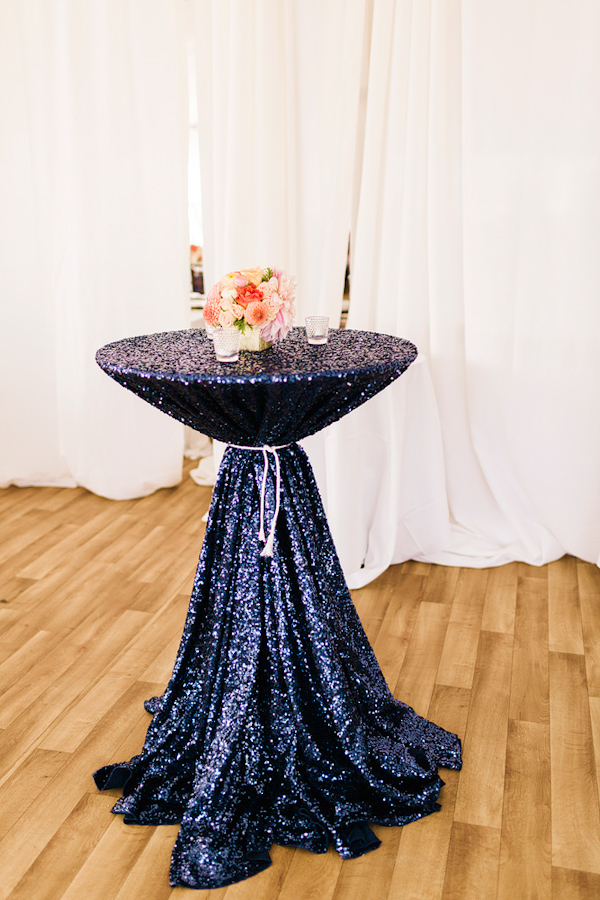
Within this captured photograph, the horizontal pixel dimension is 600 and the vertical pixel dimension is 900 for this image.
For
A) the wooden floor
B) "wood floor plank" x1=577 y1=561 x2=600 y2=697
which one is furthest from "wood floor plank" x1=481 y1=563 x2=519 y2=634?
"wood floor plank" x1=577 y1=561 x2=600 y2=697

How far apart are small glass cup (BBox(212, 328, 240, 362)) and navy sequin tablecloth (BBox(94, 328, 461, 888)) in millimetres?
26

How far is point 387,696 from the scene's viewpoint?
2.12m

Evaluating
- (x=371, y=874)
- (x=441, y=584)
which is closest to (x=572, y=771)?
(x=371, y=874)

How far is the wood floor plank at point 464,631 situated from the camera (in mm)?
2391

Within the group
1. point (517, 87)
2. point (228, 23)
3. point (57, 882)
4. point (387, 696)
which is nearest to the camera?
point (57, 882)

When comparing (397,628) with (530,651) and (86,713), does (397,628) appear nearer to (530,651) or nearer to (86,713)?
(530,651)

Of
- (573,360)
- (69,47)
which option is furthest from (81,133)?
(573,360)

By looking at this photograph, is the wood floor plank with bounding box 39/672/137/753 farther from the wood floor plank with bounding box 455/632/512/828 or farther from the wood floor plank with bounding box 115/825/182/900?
the wood floor plank with bounding box 455/632/512/828

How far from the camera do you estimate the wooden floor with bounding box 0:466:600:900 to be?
1688 millimetres

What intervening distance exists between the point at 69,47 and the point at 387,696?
2.92 meters

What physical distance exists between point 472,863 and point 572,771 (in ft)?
1.34

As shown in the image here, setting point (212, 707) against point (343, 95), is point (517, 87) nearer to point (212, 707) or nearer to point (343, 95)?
point (343, 95)

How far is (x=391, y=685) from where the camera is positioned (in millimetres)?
2342

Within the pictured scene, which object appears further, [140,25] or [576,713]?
[140,25]
